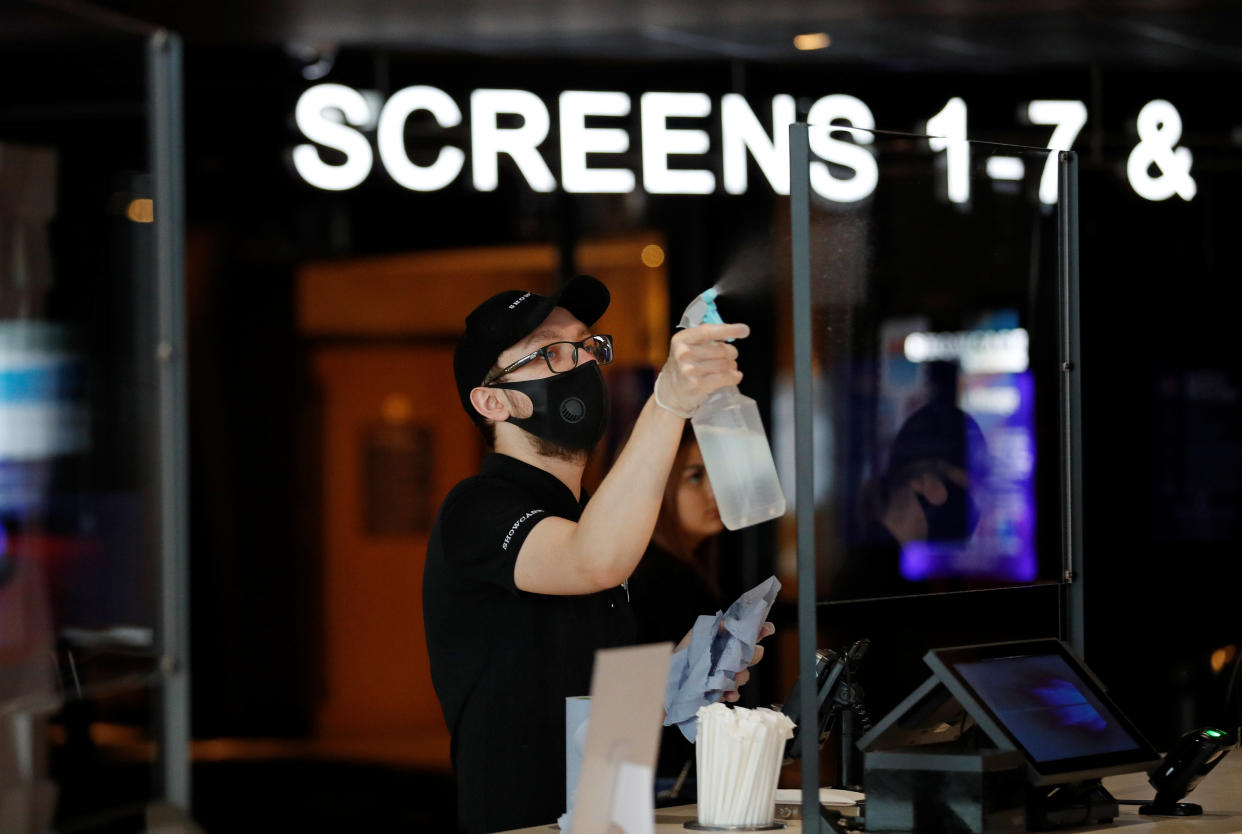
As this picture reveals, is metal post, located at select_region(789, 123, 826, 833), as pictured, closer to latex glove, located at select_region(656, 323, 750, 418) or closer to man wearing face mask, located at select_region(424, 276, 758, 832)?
latex glove, located at select_region(656, 323, 750, 418)

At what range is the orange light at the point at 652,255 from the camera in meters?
5.68

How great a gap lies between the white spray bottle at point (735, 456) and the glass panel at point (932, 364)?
81 millimetres

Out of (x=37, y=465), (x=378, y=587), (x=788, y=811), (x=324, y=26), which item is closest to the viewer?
(x=37, y=465)

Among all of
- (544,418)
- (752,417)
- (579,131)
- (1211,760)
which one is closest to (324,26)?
(579,131)

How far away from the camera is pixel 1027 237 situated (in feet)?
7.84

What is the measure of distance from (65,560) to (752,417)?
2.92 ft

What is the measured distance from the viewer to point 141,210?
1.60m

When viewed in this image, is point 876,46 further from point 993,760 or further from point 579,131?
point 993,760

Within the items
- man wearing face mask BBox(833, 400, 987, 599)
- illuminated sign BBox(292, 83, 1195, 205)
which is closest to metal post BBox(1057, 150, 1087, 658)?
man wearing face mask BBox(833, 400, 987, 599)

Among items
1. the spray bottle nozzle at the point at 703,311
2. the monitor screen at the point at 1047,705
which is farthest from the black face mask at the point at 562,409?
the monitor screen at the point at 1047,705

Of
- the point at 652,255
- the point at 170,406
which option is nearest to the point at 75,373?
the point at 170,406

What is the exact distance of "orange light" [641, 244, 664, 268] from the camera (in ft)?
18.6

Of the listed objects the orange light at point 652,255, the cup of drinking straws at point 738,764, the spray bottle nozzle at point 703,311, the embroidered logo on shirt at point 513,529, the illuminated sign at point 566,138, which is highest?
the illuminated sign at point 566,138

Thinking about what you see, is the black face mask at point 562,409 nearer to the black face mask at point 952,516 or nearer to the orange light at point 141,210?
the black face mask at point 952,516
